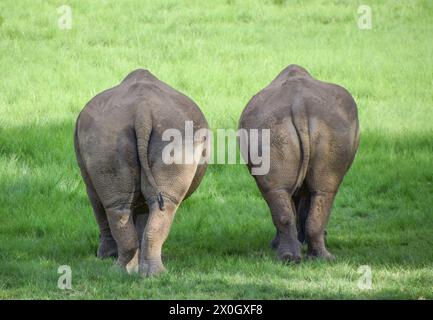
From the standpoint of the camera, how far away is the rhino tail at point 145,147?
30.0ft

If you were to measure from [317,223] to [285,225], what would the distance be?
0.95 feet

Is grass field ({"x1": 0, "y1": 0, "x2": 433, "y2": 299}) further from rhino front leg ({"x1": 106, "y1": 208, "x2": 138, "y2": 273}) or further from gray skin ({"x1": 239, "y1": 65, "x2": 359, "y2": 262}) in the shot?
gray skin ({"x1": 239, "y1": 65, "x2": 359, "y2": 262})

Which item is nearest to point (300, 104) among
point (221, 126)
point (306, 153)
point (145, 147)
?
point (306, 153)

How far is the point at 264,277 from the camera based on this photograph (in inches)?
359

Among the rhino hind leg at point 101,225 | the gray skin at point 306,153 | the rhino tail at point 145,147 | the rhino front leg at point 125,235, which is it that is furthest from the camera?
the rhino hind leg at point 101,225

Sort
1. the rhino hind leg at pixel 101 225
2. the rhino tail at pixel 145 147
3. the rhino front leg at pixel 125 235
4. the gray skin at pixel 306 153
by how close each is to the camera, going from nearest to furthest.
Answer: the rhino tail at pixel 145 147 → the rhino front leg at pixel 125 235 → the gray skin at pixel 306 153 → the rhino hind leg at pixel 101 225

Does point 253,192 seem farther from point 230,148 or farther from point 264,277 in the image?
point 264,277

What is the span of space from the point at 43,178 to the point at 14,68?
5.01 m

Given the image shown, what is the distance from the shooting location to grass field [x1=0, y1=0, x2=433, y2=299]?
9.21 meters

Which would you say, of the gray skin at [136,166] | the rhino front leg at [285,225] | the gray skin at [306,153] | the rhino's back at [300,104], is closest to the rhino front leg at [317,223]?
Result: the gray skin at [306,153]

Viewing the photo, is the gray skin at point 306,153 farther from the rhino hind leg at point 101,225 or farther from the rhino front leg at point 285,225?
the rhino hind leg at point 101,225

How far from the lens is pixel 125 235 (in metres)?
9.41

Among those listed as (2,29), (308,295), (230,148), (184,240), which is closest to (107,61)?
→ (2,29)

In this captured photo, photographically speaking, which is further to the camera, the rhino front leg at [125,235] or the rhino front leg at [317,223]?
the rhino front leg at [317,223]
